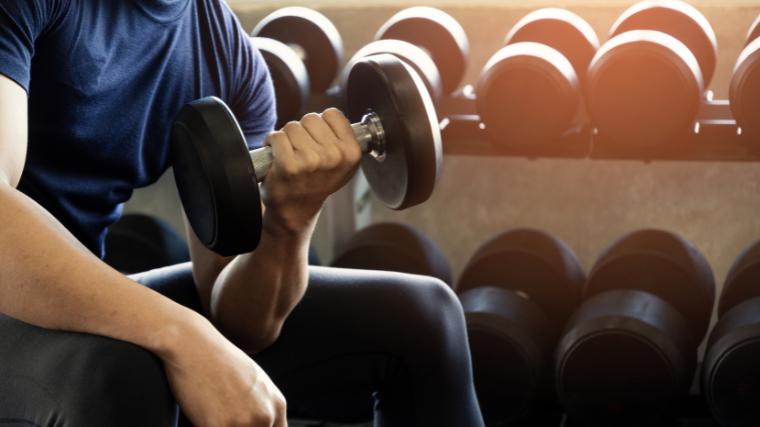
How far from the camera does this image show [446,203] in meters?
2.09

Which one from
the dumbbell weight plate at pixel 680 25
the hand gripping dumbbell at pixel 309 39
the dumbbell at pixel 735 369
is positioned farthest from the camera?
the hand gripping dumbbell at pixel 309 39

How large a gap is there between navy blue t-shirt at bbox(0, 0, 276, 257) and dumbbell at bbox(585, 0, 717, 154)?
→ 715 mm

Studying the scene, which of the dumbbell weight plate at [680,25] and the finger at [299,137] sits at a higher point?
the finger at [299,137]

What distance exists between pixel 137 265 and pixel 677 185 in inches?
58.2

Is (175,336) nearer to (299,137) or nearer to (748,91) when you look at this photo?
(299,137)

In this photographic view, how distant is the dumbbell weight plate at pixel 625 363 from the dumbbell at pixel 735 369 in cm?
5

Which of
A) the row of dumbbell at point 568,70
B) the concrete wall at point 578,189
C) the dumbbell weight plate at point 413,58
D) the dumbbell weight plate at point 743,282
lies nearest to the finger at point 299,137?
the row of dumbbell at point 568,70

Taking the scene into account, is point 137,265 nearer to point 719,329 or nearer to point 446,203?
point 446,203

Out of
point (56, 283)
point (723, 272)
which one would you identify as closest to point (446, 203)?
point (723, 272)

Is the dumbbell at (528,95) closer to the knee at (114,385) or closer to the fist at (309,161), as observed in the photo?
the fist at (309,161)

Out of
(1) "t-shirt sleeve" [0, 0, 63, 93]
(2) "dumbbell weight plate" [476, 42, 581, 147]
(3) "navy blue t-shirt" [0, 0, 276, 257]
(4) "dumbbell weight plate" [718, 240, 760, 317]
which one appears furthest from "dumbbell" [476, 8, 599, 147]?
(1) "t-shirt sleeve" [0, 0, 63, 93]

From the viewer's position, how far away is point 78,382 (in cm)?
59

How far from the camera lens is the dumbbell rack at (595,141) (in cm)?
140

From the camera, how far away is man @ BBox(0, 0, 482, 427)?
24.2 inches
